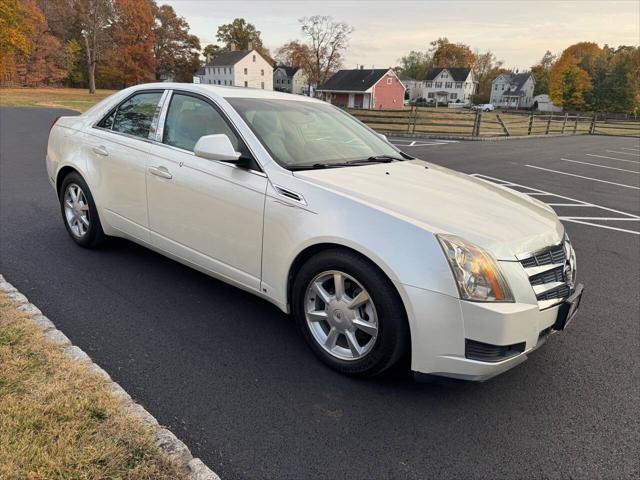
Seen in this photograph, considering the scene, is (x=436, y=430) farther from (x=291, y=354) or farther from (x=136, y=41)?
(x=136, y=41)

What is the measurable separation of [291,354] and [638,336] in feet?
8.70

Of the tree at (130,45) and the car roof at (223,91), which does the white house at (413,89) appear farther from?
the car roof at (223,91)

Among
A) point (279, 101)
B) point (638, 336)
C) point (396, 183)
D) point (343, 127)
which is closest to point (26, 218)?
point (279, 101)

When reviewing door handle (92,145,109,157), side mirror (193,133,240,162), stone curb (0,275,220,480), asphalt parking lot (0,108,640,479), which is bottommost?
asphalt parking lot (0,108,640,479)

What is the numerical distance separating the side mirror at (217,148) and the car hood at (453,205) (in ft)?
1.52

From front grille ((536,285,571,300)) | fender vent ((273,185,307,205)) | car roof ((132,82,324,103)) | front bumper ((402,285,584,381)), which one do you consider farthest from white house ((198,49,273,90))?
front bumper ((402,285,584,381))

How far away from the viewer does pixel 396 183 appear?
3217 millimetres

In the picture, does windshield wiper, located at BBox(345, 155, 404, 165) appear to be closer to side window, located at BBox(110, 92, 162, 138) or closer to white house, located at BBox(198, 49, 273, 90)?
side window, located at BBox(110, 92, 162, 138)

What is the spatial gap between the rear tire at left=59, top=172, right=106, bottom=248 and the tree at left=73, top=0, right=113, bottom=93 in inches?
2287

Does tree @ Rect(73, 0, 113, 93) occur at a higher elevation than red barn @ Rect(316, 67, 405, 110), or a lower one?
higher

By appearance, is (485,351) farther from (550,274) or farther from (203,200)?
(203,200)

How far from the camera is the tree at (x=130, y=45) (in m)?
58.6

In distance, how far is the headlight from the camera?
2426mm

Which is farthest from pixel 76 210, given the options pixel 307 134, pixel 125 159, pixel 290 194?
pixel 290 194
